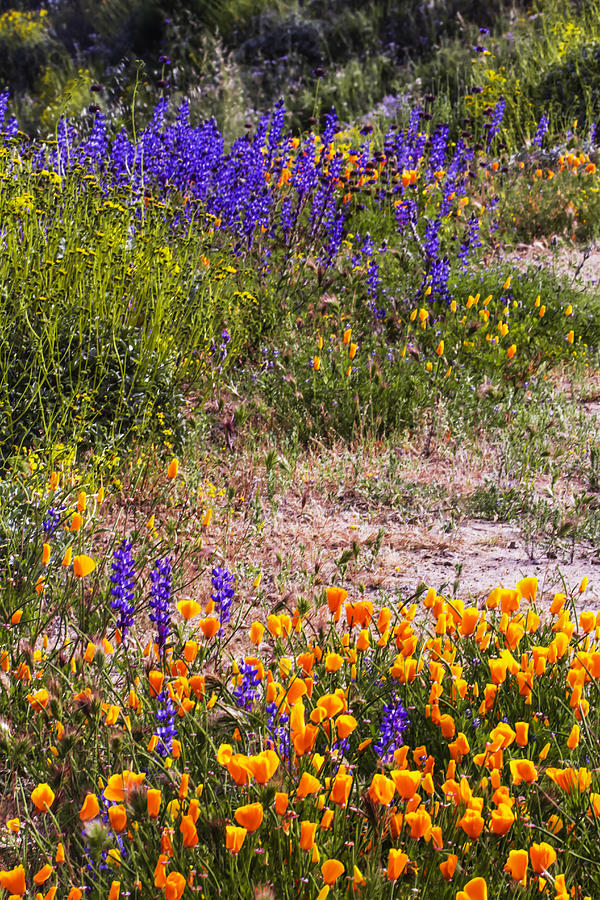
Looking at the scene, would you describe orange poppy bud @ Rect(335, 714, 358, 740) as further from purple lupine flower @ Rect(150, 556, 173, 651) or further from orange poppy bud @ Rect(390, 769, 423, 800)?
purple lupine flower @ Rect(150, 556, 173, 651)

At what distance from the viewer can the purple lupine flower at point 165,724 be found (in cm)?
161

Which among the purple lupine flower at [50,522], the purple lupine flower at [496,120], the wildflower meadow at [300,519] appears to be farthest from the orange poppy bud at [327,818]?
the purple lupine flower at [496,120]

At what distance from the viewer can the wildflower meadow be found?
153 centimetres

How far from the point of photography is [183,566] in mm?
3055

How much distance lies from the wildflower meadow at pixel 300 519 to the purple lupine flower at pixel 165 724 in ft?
0.05

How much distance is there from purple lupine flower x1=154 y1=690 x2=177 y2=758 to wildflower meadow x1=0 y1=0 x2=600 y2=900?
1cm

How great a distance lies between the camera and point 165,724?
1.80 meters

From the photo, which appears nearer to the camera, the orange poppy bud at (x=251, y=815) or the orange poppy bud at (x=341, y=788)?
the orange poppy bud at (x=251, y=815)

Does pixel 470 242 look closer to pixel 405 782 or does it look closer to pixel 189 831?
pixel 405 782

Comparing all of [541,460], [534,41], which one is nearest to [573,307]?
[541,460]

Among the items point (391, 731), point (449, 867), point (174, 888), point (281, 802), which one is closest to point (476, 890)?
point (449, 867)

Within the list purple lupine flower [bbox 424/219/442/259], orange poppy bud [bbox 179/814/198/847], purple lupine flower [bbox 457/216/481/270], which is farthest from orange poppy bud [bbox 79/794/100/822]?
purple lupine flower [bbox 457/216/481/270]

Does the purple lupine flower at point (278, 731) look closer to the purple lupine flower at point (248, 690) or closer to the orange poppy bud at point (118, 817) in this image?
the purple lupine flower at point (248, 690)

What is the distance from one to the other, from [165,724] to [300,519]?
6.03ft
